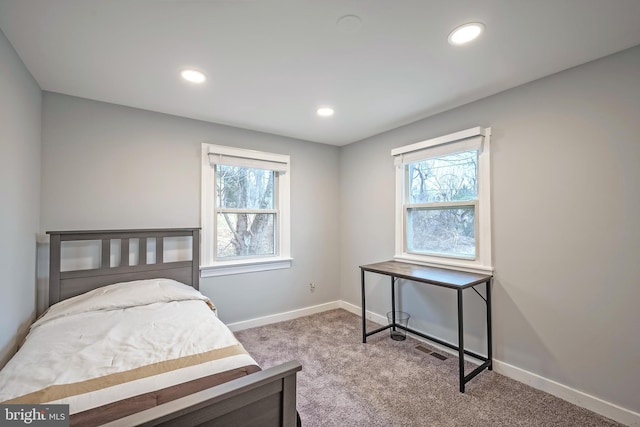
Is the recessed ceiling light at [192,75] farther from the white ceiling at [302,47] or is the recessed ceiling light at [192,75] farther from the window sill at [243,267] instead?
the window sill at [243,267]

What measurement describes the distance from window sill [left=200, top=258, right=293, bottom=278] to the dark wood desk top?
1.17 m

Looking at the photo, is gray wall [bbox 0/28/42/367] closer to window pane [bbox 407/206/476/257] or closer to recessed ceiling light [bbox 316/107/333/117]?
recessed ceiling light [bbox 316/107/333/117]

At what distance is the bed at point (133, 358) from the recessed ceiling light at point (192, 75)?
1483 millimetres

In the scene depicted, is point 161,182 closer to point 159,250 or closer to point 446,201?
point 159,250

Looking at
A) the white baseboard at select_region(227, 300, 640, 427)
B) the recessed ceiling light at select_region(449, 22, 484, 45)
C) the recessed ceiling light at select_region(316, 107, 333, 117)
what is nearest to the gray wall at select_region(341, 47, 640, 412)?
the white baseboard at select_region(227, 300, 640, 427)

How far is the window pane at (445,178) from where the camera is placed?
266 cm

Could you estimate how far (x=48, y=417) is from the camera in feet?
3.24

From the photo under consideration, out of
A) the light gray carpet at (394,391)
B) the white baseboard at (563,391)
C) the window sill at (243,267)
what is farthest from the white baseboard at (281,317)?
the window sill at (243,267)

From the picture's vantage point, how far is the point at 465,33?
1641 millimetres

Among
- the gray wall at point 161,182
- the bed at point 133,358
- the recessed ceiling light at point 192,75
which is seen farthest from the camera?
the gray wall at point 161,182

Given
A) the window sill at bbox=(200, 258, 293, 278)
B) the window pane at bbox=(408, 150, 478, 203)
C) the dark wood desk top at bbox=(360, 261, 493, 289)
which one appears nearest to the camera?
the dark wood desk top at bbox=(360, 261, 493, 289)

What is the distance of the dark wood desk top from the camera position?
2.20 m

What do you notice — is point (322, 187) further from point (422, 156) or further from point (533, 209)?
point (533, 209)

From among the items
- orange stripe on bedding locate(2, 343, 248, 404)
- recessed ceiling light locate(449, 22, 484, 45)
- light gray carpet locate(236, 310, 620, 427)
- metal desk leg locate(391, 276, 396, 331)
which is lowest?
light gray carpet locate(236, 310, 620, 427)
